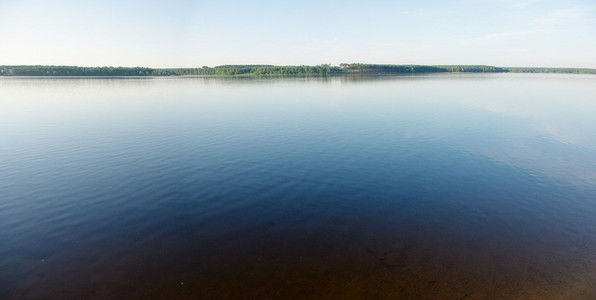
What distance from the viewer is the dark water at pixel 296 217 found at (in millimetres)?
8409

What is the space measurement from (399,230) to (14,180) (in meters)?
19.6

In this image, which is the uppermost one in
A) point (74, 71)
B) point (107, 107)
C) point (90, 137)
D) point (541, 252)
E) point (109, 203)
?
point (74, 71)

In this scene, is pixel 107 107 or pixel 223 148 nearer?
pixel 223 148

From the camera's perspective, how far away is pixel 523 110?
42031 millimetres

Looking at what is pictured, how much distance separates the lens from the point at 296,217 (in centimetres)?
1184

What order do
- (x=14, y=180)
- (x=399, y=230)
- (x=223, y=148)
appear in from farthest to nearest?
(x=223, y=148)
(x=14, y=180)
(x=399, y=230)

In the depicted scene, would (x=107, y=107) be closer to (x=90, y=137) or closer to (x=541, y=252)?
(x=90, y=137)

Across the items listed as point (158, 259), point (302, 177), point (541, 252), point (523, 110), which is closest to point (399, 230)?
point (541, 252)

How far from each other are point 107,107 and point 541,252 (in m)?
50.0

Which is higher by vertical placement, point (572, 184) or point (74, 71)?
point (74, 71)

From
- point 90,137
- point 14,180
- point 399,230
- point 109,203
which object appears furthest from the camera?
point 90,137

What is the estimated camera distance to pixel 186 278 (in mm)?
8461

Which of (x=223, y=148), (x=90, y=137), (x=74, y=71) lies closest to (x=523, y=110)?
(x=223, y=148)

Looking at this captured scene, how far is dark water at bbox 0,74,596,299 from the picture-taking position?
8409 mm
